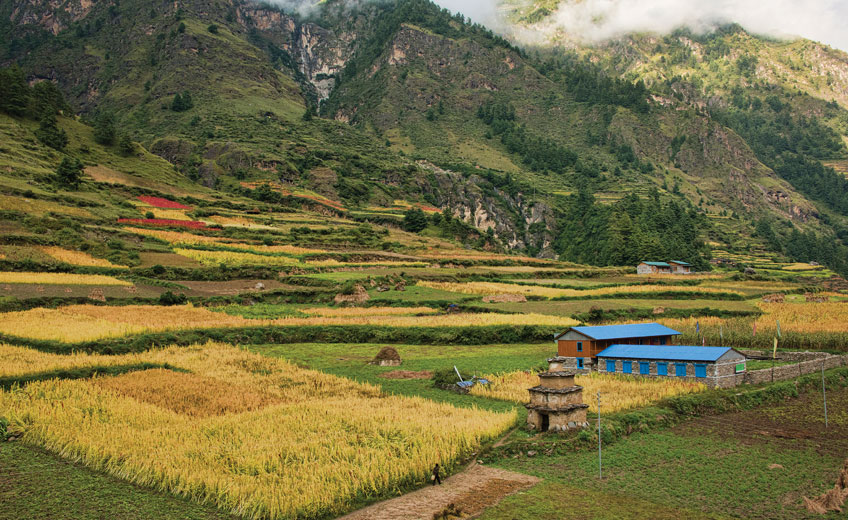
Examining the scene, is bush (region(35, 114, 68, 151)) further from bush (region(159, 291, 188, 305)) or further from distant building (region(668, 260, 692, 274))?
distant building (region(668, 260, 692, 274))

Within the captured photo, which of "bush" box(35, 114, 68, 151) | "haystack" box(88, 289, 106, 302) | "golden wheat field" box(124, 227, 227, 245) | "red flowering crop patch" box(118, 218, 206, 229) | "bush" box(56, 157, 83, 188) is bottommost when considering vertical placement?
"haystack" box(88, 289, 106, 302)

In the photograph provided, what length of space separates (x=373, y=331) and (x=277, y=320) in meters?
7.62

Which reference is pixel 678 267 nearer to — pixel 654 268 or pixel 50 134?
pixel 654 268

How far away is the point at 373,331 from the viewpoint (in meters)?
44.4

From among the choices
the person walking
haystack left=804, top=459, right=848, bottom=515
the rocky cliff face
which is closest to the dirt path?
the person walking

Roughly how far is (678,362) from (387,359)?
17.5m

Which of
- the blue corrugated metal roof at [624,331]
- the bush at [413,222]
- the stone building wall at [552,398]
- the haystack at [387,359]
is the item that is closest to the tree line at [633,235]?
the bush at [413,222]

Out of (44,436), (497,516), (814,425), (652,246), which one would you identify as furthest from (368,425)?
(652,246)

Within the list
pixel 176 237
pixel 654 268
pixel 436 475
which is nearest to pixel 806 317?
pixel 436 475

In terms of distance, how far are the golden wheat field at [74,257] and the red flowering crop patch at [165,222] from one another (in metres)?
15.9

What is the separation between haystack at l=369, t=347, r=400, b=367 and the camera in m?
35.5

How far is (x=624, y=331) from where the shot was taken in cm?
3875

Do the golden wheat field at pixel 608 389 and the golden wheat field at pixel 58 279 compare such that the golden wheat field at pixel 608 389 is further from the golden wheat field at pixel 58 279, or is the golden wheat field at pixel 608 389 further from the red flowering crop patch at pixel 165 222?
the red flowering crop patch at pixel 165 222

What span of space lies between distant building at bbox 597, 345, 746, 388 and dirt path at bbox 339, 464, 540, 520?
1720 centimetres
